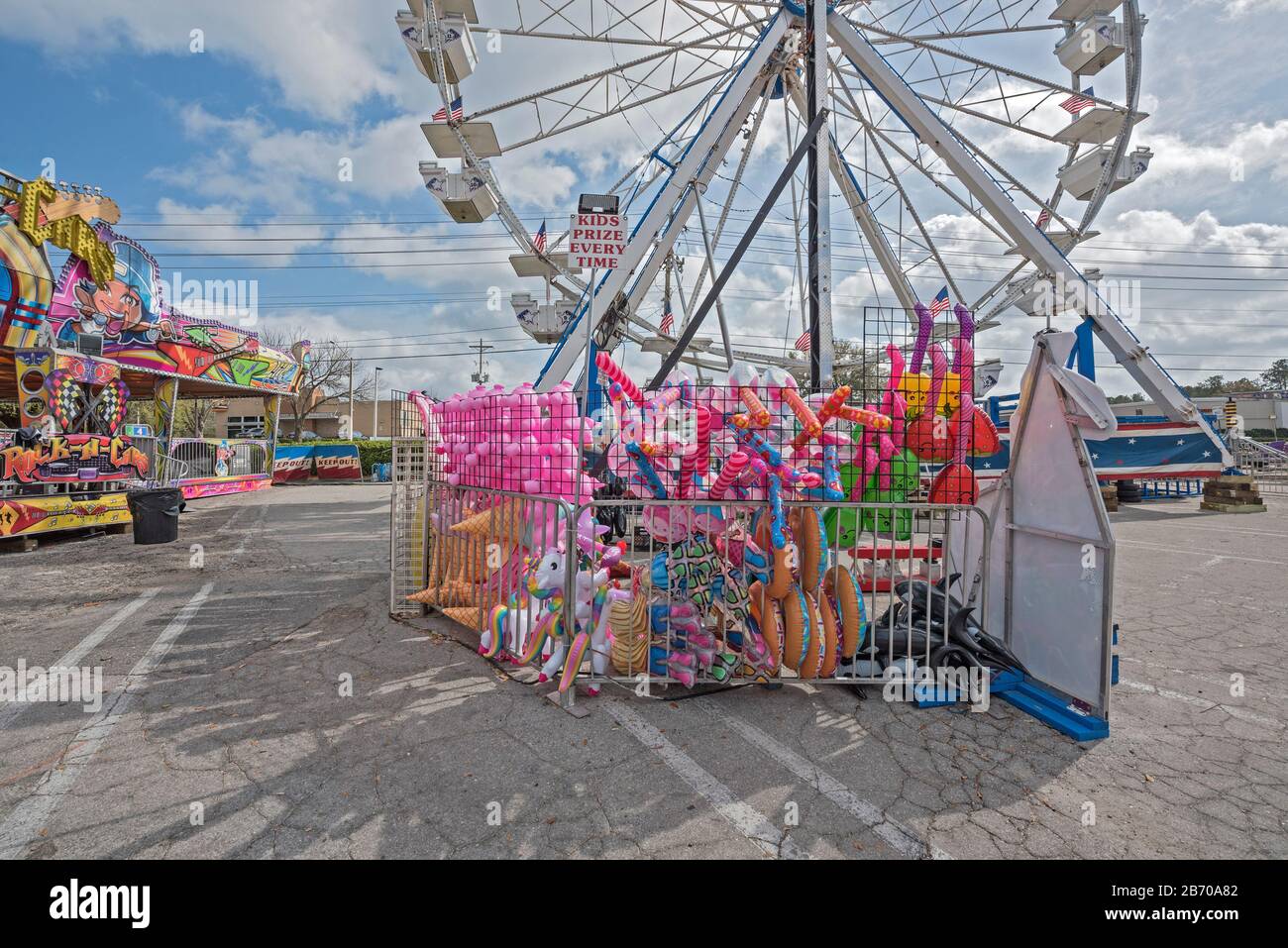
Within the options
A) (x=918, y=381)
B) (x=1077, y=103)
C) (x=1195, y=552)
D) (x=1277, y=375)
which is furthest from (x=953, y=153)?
(x=1277, y=375)

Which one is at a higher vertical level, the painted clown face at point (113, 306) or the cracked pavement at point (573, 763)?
the painted clown face at point (113, 306)

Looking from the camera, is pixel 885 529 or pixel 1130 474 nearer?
pixel 885 529

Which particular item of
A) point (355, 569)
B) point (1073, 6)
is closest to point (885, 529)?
point (355, 569)

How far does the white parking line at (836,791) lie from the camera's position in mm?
2525

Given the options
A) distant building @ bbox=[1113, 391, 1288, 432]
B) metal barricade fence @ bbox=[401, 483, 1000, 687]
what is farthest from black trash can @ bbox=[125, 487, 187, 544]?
distant building @ bbox=[1113, 391, 1288, 432]

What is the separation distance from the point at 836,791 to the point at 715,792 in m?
0.59

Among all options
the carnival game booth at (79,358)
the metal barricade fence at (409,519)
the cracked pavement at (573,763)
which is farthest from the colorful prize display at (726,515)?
the carnival game booth at (79,358)

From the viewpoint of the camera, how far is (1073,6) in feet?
38.4

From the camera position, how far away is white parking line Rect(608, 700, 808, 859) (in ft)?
8.31

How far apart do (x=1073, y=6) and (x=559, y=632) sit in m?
15.5

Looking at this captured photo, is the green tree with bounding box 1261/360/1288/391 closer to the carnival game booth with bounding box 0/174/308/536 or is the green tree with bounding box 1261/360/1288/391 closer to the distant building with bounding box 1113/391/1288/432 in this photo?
the distant building with bounding box 1113/391/1288/432

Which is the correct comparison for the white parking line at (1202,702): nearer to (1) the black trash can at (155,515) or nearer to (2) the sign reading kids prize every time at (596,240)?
(2) the sign reading kids prize every time at (596,240)

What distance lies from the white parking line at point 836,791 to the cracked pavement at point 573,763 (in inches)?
0.5
